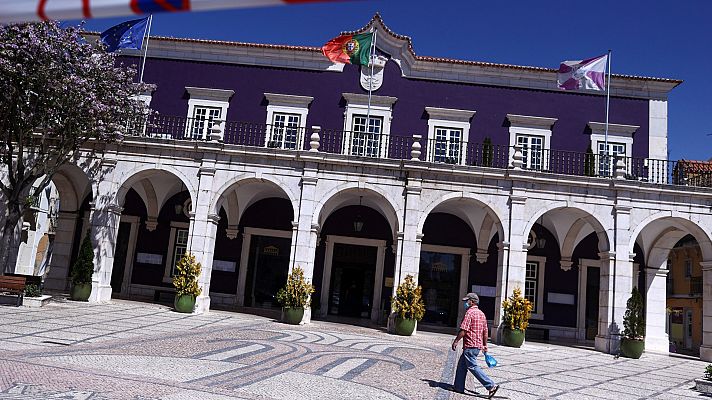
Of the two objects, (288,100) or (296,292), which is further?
(288,100)

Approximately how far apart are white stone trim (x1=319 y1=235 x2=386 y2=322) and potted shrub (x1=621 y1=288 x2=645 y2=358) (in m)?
7.88

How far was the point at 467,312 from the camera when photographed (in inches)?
344

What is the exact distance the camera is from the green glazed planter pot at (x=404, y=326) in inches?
642

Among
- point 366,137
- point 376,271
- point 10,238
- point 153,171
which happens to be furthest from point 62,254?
point 366,137

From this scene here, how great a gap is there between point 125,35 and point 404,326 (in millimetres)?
12679

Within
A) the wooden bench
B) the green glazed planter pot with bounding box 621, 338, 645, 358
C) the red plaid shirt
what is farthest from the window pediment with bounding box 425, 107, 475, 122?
the wooden bench

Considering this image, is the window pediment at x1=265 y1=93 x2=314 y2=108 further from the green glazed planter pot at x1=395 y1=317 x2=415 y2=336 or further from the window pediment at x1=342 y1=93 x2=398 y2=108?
the green glazed planter pot at x1=395 y1=317 x2=415 y2=336

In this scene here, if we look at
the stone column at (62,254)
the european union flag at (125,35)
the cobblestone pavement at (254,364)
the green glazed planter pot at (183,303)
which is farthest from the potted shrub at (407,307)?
the european union flag at (125,35)

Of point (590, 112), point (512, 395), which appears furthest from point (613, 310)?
point (512, 395)

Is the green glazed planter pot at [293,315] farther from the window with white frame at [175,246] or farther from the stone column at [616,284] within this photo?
the stone column at [616,284]

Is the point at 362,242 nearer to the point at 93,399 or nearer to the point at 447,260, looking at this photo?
the point at 447,260

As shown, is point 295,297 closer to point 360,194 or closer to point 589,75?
point 360,194

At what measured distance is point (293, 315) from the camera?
1659 centimetres

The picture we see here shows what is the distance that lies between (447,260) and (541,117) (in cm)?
608
